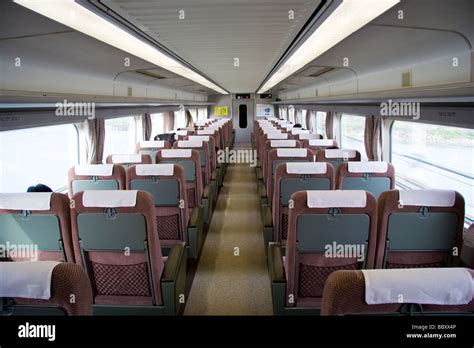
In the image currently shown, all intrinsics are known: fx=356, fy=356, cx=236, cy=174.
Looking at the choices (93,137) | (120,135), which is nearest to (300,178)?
(93,137)

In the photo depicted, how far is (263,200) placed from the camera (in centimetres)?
561

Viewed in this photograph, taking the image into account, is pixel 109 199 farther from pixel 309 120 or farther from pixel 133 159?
pixel 309 120

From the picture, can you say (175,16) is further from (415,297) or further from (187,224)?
(187,224)

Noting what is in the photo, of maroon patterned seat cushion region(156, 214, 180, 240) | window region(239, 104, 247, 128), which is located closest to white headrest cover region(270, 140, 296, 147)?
maroon patterned seat cushion region(156, 214, 180, 240)

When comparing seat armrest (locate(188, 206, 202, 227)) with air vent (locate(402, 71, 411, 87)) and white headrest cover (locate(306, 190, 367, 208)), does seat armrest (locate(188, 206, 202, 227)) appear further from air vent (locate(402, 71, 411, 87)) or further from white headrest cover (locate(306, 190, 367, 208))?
air vent (locate(402, 71, 411, 87))

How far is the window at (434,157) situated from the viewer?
15.2ft

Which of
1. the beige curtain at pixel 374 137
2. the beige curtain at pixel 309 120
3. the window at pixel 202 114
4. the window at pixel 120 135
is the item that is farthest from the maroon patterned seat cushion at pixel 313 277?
the window at pixel 202 114

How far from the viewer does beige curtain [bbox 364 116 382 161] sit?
6.59 meters

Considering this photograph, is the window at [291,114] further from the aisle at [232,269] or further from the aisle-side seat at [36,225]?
the aisle-side seat at [36,225]

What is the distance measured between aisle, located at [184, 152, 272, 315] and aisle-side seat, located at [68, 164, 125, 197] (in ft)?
5.01

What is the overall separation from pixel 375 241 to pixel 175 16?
7.01ft

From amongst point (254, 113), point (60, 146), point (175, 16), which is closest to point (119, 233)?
point (175, 16)

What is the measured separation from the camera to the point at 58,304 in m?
1.28

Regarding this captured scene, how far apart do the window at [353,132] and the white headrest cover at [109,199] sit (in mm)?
7172
